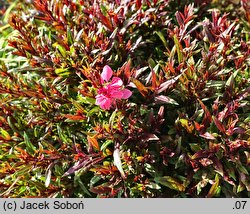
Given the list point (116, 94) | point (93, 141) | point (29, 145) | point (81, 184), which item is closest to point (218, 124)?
point (116, 94)

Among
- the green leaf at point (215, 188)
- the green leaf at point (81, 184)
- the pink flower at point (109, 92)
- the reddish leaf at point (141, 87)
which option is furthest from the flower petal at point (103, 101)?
the green leaf at point (215, 188)

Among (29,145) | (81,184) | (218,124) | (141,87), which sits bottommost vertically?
(81,184)

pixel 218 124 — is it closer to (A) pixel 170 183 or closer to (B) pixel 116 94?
(A) pixel 170 183

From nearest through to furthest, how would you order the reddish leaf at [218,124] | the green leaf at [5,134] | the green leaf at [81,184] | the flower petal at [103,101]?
the flower petal at [103,101] < the reddish leaf at [218,124] < the green leaf at [81,184] < the green leaf at [5,134]

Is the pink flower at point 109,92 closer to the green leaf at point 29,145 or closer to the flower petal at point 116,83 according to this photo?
the flower petal at point 116,83

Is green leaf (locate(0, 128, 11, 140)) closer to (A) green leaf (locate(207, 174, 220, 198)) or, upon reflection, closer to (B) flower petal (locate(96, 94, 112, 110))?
(B) flower petal (locate(96, 94, 112, 110))

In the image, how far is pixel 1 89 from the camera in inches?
105

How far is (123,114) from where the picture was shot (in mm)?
2381

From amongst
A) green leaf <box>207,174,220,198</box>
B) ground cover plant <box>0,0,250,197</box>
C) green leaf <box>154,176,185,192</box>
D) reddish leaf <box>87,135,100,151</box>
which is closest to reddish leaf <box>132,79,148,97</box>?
ground cover plant <box>0,0,250,197</box>

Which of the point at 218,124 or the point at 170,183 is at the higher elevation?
the point at 218,124

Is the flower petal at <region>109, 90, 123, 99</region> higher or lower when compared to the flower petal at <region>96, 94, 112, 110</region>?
higher

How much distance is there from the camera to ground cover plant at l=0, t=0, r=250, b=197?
2.36 m

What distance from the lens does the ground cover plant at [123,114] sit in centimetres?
236
